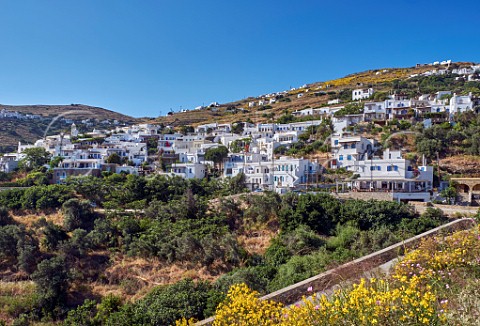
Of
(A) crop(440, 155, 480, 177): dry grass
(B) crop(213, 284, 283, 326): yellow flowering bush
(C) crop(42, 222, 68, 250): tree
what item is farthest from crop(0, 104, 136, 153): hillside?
(B) crop(213, 284, 283, 326): yellow flowering bush

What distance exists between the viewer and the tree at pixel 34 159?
40344mm

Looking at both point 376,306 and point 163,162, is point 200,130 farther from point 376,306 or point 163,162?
point 376,306

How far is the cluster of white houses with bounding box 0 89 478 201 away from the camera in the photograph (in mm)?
28281

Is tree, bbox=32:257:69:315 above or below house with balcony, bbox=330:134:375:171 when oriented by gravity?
below

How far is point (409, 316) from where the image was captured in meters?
3.64

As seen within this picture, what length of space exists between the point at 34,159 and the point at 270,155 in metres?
28.2

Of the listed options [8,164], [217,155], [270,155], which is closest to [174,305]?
[217,155]

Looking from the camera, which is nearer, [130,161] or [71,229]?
[71,229]

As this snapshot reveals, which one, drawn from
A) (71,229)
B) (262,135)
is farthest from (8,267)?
(262,135)

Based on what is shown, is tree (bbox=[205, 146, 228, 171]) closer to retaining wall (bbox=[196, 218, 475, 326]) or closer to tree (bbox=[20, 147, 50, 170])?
tree (bbox=[20, 147, 50, 170])

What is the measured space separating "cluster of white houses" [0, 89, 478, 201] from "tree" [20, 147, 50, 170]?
1920mm

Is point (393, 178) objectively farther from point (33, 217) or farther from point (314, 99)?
point (314, 99)

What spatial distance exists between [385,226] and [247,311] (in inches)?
708

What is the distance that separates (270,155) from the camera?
40156 millimetres
